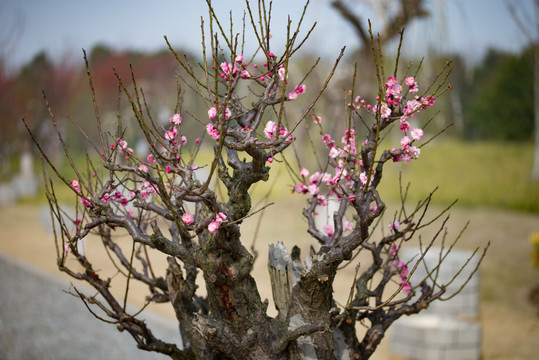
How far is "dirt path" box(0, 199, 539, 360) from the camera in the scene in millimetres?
4957

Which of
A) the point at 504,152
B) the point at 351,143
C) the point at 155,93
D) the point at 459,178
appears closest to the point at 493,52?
the point at 504,152

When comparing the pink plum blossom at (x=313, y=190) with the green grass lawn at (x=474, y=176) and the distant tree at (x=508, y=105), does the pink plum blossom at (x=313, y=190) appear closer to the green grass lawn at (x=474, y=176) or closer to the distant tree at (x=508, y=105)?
the green grass lawn at (x=474, y=176)

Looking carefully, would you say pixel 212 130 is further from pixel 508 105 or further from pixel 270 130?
pixel 508 105

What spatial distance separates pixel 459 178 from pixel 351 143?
13911 millimetres

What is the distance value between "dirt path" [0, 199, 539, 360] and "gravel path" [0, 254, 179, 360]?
29.4 inches

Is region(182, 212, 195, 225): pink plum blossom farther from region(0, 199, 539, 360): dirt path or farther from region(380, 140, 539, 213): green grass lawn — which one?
region(380, 140, 539, 213): green grass lawn

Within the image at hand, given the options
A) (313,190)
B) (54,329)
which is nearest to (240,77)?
(313,190)

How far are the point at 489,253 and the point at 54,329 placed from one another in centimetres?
616

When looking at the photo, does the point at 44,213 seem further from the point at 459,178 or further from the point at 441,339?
the point at 459,178

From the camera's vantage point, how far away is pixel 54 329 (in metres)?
5.41

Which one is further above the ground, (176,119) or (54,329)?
(54,329)

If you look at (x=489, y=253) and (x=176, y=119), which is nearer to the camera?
(x=176, y=119)

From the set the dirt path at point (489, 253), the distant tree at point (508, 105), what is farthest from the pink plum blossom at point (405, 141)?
the distant tree at point (508, 105)

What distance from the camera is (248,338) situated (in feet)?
6.46
